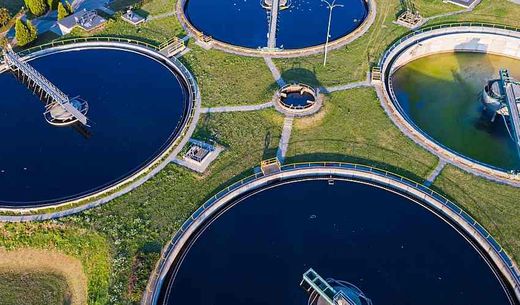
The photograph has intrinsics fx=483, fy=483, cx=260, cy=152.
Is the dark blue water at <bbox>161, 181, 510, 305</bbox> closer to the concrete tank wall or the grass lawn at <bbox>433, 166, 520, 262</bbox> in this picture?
the grass lawn at <bbox>433, 166, 520, 262</bbox>

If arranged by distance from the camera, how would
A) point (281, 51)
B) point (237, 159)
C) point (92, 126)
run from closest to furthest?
point (237, 159) < point (92, 126) < point (281, 51)

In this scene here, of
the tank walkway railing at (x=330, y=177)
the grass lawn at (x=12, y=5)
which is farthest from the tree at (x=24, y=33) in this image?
the tank walkway railing at (x=330, y=177)

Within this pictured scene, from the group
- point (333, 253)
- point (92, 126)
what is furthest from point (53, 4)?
point (333, 253)

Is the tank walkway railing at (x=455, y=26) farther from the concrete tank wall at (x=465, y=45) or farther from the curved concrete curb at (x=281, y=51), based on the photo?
the curved concrete curb at (x=281, y=51)

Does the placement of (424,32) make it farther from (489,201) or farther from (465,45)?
(489,201)

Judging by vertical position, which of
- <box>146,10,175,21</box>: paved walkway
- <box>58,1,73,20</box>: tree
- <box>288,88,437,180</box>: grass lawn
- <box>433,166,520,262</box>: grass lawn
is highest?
<box>146,10,175,21</box>: paved walkway

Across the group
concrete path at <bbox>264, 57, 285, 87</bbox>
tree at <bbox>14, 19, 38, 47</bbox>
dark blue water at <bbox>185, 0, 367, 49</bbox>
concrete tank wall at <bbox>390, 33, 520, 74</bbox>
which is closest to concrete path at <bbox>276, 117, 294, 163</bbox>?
concrete path at <bbox>264, 57, 285, 87</bbox>
